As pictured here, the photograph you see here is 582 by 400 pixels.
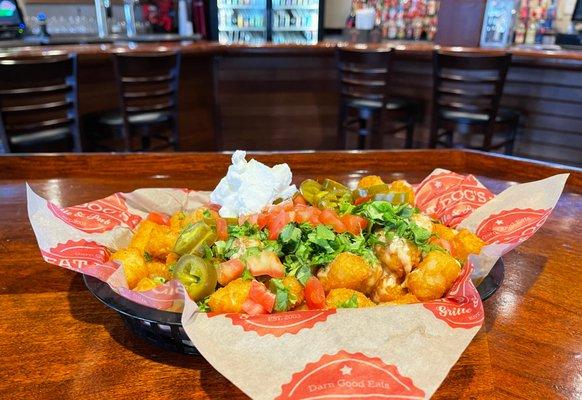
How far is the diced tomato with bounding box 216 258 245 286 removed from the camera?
0.85 meters

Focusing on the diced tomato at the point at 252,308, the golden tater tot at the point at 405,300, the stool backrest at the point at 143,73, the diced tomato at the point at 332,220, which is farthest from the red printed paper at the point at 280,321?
the stool backrest at the point at 143,73

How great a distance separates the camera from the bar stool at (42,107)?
8.66ft

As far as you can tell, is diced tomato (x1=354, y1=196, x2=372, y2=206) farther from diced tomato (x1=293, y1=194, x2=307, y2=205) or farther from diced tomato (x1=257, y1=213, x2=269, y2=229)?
diced tomato (x1=257, y1=213, x2=269, y2=229)

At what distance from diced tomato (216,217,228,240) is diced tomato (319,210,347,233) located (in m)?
0.20

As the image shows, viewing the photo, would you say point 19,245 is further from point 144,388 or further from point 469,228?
point 469,228

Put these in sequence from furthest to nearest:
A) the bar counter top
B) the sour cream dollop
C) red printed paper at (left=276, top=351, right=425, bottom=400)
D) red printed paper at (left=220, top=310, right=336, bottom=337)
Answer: the bar counter top, the sour cream dollop, red printed paper at (left=220, top=310, right=336, bottom=337), red printed paper at (left=276, top=351, right=425, bottom=400)

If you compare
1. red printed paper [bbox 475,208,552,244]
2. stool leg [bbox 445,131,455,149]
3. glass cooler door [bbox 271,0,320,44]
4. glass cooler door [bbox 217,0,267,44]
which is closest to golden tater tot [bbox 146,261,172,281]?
red printed paper [bbox 475,208,552,244]

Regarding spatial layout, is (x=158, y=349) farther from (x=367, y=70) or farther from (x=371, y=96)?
(x=371, y=96)

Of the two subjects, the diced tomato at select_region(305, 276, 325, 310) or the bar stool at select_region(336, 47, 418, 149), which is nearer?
the diced tomato at select_region(305, 276, 325, 310)

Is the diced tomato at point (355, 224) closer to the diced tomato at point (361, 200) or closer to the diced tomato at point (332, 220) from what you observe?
the diced tomato at point (332, 220)

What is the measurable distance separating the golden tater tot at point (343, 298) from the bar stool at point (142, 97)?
276 centimetres

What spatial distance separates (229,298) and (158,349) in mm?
175

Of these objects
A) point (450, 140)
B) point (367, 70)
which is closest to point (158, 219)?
point (367, 70)

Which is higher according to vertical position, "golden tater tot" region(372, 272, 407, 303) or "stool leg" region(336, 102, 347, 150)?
"golden tater tot" region(372, 272, 407, 303)
